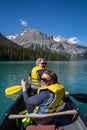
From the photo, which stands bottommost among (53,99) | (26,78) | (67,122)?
(26,78)

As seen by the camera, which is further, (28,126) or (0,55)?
(0,55)

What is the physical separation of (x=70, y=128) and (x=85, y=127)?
100 cm

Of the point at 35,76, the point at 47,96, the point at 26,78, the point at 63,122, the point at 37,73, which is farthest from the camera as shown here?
the point at 26,78

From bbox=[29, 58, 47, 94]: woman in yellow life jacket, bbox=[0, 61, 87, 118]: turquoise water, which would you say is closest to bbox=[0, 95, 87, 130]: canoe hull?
bbox=[29, 58, 47, 94]: woman in yellow life jacket

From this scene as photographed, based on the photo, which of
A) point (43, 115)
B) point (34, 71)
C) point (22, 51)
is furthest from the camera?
point (22, 51)

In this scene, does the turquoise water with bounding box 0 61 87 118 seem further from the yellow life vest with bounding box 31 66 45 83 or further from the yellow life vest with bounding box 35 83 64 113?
the yellow life vest with bounding box 35 83 64 113

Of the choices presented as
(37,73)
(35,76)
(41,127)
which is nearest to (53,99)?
(41,127)

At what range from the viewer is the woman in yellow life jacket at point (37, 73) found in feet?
36.4

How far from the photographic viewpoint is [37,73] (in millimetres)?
11445

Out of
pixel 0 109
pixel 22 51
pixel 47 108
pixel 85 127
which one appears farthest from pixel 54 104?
pixel 22 51

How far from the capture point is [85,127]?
5820 mm

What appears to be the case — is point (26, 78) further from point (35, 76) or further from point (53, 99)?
point (53, 99)

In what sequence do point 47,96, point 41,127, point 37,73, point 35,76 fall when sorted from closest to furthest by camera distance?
point 47,96 < point 41,127 < point 37,73 < point 35,76

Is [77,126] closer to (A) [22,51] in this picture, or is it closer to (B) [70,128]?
(B) [70,128]
